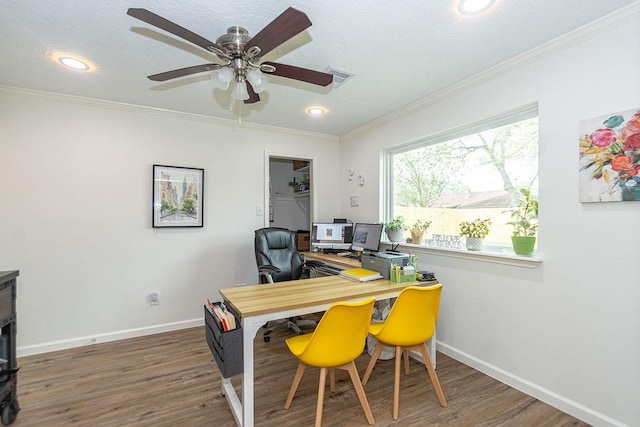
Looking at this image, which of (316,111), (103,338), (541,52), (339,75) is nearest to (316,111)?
(316,111)

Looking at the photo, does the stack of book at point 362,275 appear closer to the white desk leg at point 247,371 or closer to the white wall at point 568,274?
the white wall at point 568,274

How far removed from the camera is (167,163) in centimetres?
335

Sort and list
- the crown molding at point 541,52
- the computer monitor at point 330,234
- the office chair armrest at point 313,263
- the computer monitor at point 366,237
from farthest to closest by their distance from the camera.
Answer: the computer monitor at point 330,234 → the office chair armrest at point 313,263 → the computer monitor at point 366,237 → the crown molding at point 541,52

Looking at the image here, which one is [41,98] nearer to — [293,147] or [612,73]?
[293,147]

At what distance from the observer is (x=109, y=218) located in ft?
10.1

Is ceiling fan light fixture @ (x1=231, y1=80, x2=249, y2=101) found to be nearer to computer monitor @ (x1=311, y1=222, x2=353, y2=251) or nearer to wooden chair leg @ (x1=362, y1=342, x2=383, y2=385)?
wooden chair leg @ (x1=362, y1=342, x2=383, y2=385)

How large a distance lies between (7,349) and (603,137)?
3.80 m

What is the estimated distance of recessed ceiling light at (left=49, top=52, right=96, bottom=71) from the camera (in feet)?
7.11

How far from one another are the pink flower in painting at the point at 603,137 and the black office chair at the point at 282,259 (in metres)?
2.57

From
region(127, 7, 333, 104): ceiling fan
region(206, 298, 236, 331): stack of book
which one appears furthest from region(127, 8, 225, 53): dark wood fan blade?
region(206, 298, 236, 331): stack of book

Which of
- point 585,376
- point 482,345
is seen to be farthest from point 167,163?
point 585,376

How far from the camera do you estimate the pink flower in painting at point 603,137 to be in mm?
1753

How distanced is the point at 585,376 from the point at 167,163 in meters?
3.97

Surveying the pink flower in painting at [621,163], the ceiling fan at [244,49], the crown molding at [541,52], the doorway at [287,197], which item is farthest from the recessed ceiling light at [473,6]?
the doorway at [287,197]
